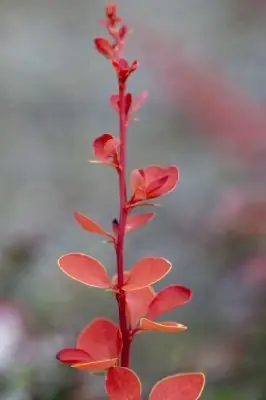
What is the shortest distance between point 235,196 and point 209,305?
17 centimetres

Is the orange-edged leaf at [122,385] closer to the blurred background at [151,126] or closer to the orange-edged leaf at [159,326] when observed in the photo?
the orange-edged leaf at [159,326]

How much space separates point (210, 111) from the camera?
855 millimetres

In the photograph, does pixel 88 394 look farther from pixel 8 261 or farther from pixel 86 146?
pixel 86 146

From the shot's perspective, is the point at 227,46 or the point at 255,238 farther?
the point at 227,46

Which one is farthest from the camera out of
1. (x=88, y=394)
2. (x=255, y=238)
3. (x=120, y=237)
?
(x=255, y=238)

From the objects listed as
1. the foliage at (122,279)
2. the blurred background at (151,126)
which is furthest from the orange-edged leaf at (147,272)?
the blurred background at (151,126)

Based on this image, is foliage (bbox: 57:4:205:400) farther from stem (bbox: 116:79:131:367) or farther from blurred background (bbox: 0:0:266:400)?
blurred background (bbox: 0:0:266:400)

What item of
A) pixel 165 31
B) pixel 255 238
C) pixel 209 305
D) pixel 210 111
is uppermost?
pixel 165 31

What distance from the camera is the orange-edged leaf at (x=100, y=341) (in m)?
0.28

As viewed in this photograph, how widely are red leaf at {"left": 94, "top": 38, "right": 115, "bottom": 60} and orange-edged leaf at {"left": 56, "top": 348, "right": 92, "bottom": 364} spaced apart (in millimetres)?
125

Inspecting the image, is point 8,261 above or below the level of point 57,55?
below

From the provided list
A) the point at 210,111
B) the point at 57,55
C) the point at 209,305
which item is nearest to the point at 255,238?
the point at 209,305

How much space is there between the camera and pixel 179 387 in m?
0.27

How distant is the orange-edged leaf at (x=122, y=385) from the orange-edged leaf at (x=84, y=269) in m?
0.04
